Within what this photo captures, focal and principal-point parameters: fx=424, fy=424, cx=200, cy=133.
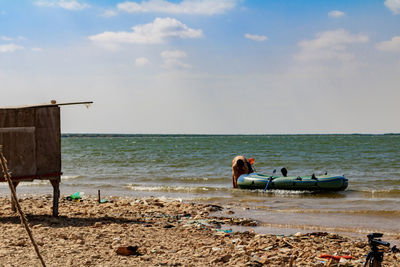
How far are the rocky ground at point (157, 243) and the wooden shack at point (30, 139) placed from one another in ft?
4.72

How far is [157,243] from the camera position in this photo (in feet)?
32.7

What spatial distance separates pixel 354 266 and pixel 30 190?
1987cm

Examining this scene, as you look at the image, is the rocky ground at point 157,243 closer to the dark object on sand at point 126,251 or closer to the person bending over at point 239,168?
the dark object on sand at point 126,251

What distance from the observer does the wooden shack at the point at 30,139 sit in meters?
11.9

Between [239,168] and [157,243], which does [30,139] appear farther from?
[239,168]

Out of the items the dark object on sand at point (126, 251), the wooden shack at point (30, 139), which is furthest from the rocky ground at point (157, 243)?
the wooden shack at point (30, 139)

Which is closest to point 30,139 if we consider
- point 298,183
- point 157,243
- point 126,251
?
point 157,243

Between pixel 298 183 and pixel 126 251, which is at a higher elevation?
pixel 126 251

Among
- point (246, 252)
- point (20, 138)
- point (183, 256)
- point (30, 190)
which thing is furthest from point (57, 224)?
point (30, 190)

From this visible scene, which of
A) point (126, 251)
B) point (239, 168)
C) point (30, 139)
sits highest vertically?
point (30, 139)

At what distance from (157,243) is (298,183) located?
551 inches

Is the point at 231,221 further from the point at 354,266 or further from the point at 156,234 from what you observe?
the point at 354,266

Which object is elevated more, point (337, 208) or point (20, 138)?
point (20, 138)

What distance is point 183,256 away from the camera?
874 cm
